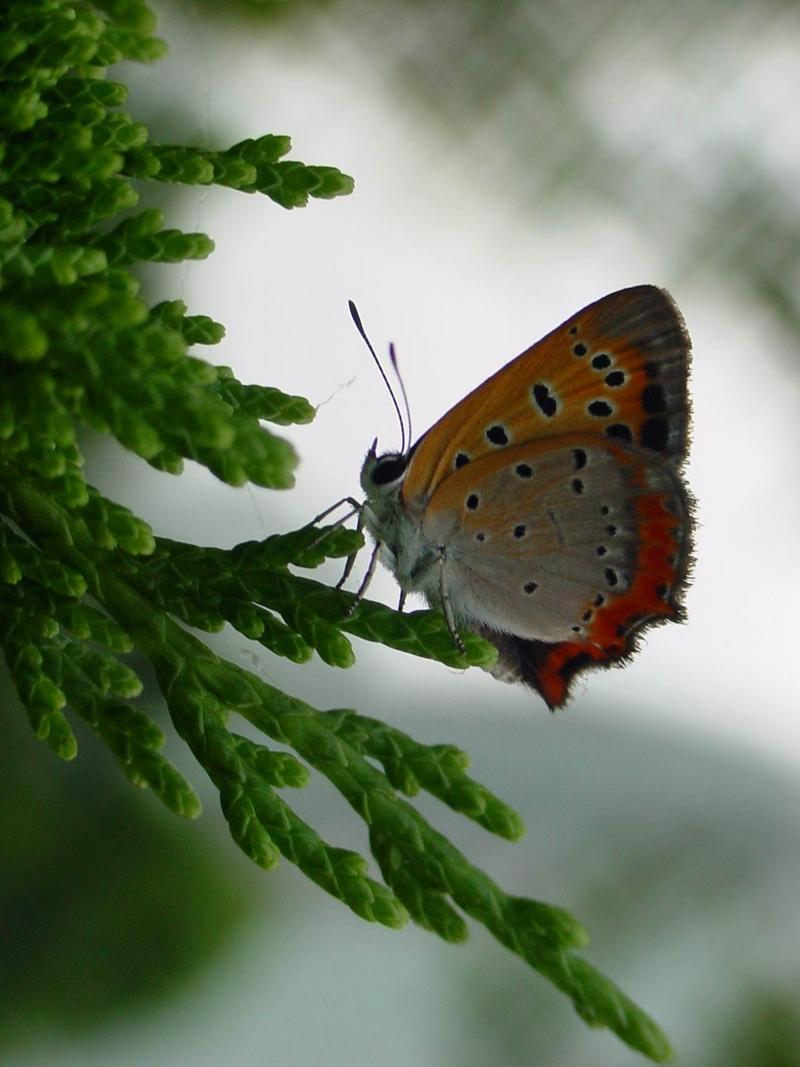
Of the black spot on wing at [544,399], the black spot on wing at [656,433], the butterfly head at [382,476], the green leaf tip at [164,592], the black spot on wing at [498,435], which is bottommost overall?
the green leaf tip at [164,592]

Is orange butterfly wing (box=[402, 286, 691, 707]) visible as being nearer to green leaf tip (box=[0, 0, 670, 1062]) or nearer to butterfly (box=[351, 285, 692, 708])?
butterfly (box=[351, 285, 692, 708])

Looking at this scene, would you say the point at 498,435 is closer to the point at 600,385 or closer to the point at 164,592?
the point at 600,385

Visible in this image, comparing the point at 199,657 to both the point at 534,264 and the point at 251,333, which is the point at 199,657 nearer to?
the point at 251,333

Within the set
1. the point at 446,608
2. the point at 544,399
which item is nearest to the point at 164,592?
the point at 446,608

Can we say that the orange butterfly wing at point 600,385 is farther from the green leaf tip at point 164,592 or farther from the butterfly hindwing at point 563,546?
the green leaf tip at point 164,592

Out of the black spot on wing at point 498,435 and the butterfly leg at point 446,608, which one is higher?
the black spot on wing at point 498,435

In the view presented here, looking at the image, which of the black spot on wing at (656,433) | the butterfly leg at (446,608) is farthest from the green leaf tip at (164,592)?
the black spot on wing at (656,433)
